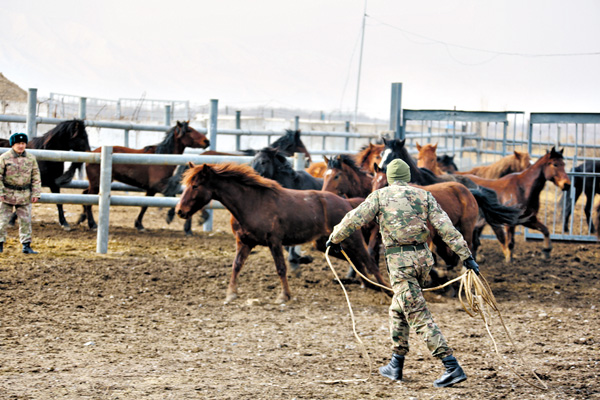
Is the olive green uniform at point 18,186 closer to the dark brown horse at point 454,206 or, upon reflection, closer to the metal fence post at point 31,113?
the metal fence post at point 31,113

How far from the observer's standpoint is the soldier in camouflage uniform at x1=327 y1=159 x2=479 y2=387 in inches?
192

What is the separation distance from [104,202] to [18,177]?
123 centimetres

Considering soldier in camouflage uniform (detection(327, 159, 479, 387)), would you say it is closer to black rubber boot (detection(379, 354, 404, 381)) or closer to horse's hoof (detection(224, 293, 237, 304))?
black rubber boot (detection(379, 354, 404, 381))

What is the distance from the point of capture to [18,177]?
8766mm

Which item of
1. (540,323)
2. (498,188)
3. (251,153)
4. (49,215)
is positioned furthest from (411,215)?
(49,215)

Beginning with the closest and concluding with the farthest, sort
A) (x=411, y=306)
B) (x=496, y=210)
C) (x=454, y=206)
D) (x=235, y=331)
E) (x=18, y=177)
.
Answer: (x=411, y=306) → (x=235, y=331) → (x=454, y=206) → (x=18, y=177) → (x=496, y=210)

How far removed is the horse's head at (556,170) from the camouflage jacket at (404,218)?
24.4ft

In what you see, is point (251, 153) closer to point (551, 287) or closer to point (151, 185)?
point (151, 185)

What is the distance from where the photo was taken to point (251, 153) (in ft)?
37.9

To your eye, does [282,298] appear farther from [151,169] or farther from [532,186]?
[532,186]

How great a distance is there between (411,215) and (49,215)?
399 inches

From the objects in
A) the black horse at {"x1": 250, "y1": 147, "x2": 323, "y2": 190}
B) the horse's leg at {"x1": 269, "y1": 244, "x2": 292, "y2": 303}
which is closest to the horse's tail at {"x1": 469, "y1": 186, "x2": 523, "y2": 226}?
the black horse at {"x1": 250, "y1": 147, "x2": 323, "y2": 190}

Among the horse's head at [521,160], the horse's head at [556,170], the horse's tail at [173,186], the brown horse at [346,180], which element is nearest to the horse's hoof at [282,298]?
the brown horse at [346,180]

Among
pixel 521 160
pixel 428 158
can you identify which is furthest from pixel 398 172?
pixel 521 160
